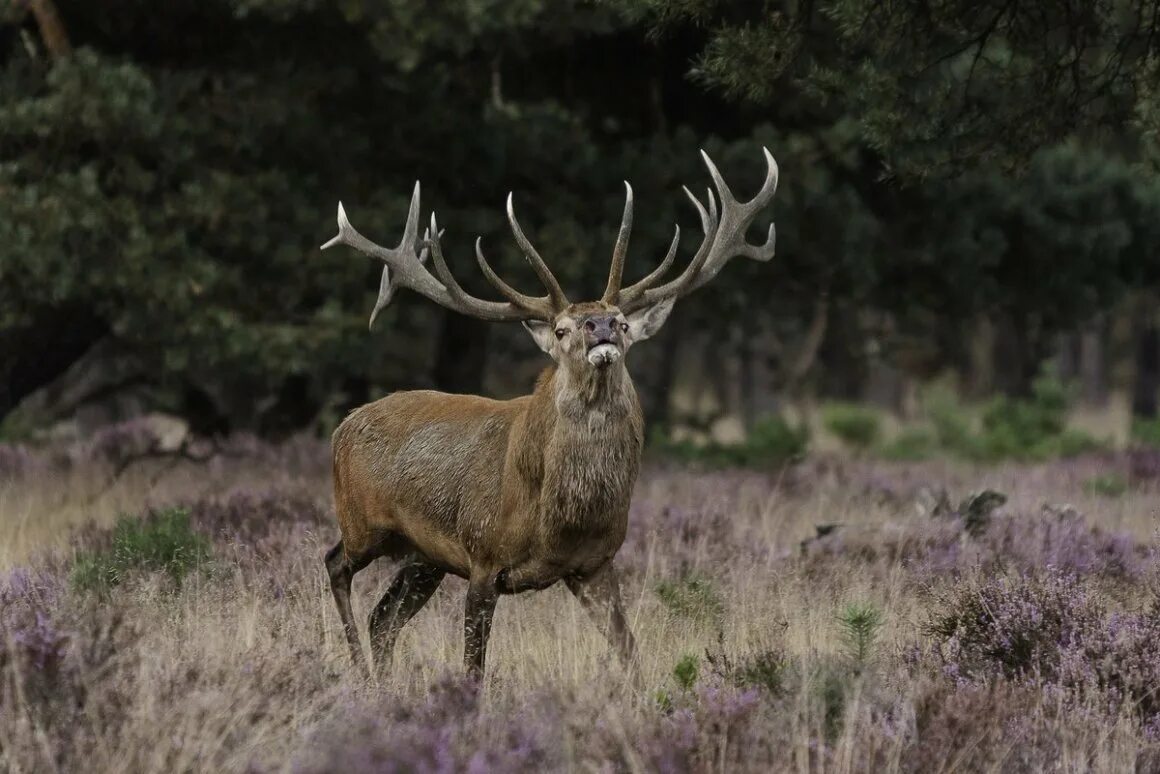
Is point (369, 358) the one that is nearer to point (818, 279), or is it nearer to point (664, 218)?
point (664, 218)

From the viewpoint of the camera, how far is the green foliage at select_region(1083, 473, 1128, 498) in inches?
548

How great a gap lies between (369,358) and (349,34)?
2658 mm

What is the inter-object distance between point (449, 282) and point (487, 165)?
7.31 metres

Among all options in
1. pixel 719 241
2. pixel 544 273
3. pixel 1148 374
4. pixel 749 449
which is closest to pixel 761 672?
pixel 544 273

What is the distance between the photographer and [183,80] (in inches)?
509

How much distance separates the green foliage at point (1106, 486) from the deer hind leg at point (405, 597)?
7596 millimetres

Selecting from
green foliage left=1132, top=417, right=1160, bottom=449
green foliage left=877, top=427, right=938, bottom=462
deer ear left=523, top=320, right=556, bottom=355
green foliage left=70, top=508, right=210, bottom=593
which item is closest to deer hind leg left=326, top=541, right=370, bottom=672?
green foliage left=70, top=508, right=210, bottom=593

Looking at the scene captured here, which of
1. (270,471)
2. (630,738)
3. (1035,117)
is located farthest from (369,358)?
(630,738)

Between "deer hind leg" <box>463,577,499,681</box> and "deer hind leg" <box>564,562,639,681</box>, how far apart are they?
32 centimetres

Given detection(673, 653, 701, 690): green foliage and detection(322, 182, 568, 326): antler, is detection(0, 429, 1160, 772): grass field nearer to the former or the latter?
detection(673, 653, 701, 690): green foliage

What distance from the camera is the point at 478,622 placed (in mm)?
6520

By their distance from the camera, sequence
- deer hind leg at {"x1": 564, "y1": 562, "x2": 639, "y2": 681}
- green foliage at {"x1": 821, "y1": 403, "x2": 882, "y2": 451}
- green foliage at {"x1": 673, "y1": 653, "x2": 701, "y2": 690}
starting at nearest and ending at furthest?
green foliage at {"x1": 673, "y1": 653, "x2": 701, "y2": 690}, deer hind leg at {"x1": 564, "y1": 562, "x2": 639, "y2": 681}, green foliage at {"x1": 821, "y1": 403, "x2": 882, "y2": 451}

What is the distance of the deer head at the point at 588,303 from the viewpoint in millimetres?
6504

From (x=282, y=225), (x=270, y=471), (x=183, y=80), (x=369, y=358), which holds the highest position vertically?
(x=183, y=80)
